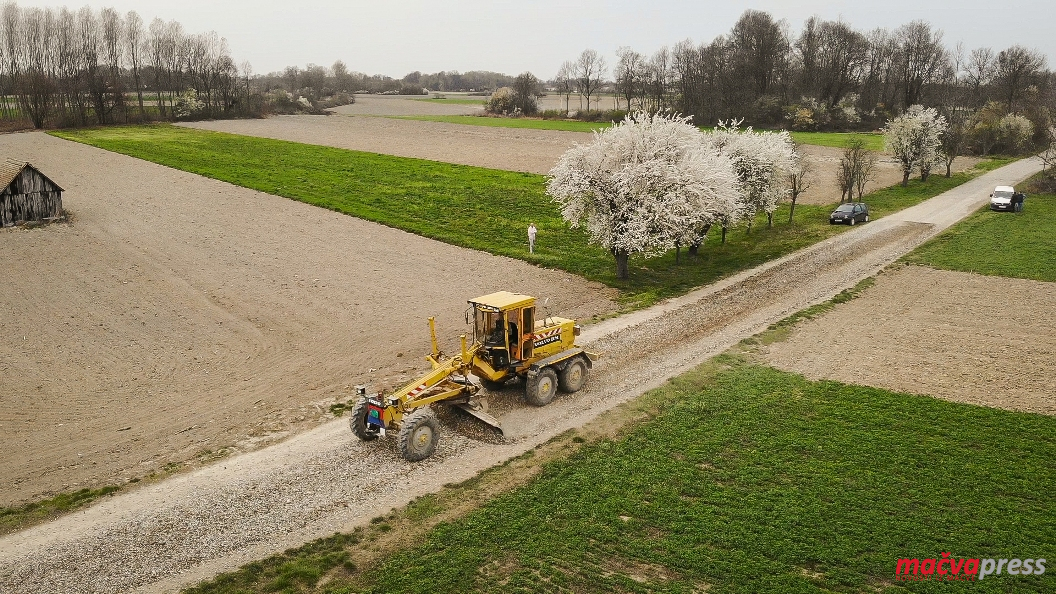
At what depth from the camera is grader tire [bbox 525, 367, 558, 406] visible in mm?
17237

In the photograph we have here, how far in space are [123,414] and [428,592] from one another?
35.7 feet

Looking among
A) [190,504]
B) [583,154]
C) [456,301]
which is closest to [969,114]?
[583,154]

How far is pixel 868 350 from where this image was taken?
69.7ft

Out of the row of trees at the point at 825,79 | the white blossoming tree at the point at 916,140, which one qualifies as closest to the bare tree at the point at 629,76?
the row of trees at the point at 825,79

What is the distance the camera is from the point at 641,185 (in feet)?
85.7

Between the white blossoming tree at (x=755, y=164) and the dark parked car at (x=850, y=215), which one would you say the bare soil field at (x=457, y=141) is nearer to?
the dark parked car at (x=850, y=215)

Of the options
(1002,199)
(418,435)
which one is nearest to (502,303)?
(418,435)

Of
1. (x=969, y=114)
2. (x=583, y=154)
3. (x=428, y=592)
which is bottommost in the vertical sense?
(x=428, y=592)

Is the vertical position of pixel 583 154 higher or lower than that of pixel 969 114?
lower

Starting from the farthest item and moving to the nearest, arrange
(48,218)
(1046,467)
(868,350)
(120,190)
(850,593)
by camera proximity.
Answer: (120,190) → (48,218) → (868,350) → (1046,467) → (850,593)

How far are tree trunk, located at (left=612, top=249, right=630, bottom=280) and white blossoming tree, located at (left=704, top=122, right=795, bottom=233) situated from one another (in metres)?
7.88

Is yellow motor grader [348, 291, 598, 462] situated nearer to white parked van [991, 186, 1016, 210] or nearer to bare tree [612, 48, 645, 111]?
white parked van [991, 186, 1016, 210]

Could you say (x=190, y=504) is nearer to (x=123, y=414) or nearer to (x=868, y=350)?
(x=123, y=414)

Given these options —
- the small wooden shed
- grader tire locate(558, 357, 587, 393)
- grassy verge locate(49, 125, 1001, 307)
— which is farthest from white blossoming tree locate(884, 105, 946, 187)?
the small wooden shed
